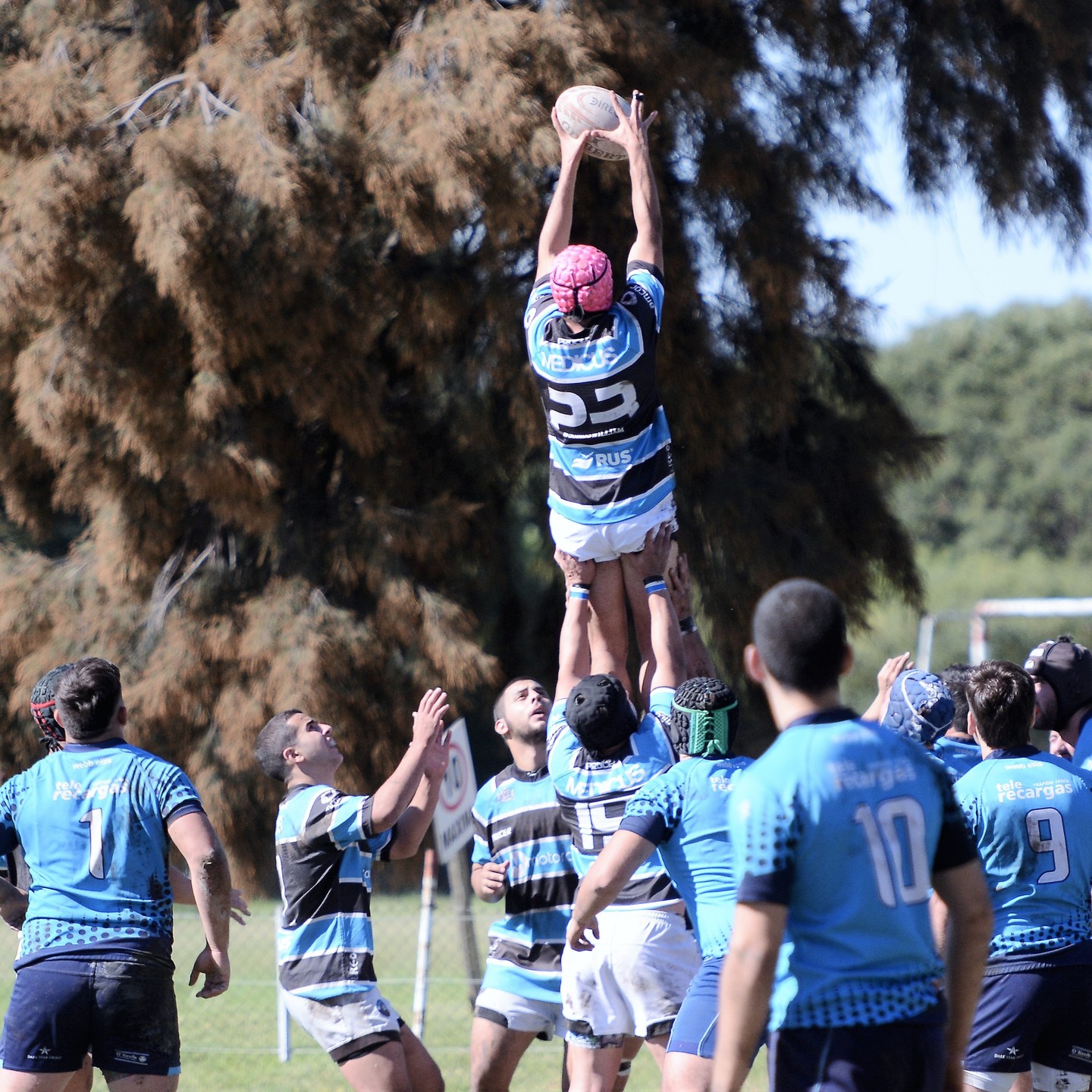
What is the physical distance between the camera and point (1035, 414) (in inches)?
1634

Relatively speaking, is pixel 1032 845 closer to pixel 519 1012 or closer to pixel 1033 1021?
pixel 1033 1021

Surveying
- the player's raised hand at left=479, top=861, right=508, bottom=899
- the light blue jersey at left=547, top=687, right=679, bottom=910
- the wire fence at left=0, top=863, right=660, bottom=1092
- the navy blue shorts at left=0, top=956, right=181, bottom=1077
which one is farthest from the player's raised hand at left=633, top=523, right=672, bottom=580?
the wire fence at left=0, top=863, right=660, bottom=1092

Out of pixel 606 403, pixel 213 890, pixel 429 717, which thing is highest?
pixel 606 403

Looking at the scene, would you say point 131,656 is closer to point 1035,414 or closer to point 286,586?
point 286,586

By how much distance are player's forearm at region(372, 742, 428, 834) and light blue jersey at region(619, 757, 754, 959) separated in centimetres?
110

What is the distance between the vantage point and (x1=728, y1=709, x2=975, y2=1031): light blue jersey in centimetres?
279

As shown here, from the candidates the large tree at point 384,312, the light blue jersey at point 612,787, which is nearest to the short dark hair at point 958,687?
the light blue jersey at point 612,787

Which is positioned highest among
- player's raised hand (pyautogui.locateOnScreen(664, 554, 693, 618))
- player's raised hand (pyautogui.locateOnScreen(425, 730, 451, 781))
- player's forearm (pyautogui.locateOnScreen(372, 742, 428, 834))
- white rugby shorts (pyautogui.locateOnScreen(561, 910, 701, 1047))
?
player's raised hand (pyautogui.locateOnScreen(664, 554, 693, 618))

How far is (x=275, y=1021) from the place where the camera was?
10148 millimetres

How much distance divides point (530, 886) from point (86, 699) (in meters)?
2.15

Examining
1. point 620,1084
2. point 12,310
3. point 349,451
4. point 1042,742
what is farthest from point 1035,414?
point 620,1084

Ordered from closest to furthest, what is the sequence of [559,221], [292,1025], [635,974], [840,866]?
[840,866] → [635,974] → [559,221] → [292,1025]

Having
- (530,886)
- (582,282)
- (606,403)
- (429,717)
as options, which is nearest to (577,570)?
(606,403)

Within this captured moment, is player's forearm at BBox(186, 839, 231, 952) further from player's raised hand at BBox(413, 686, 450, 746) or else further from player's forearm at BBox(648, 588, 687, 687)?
player's forearm at BBox(648, 588, 687, 687)
